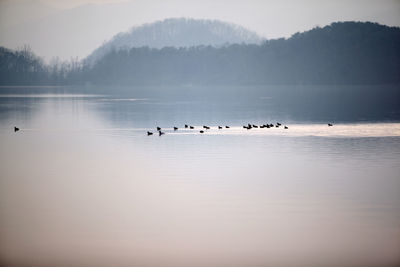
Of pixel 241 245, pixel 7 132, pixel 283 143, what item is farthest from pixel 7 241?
pixel 7 132

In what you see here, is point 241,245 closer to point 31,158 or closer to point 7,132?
point 31,158

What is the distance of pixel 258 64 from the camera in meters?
164

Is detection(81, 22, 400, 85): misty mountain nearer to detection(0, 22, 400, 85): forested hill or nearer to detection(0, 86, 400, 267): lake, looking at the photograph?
detection(0, 22, 400, 85): forested hill

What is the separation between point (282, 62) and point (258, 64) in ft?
20.2

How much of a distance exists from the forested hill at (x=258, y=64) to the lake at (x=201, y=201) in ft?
412

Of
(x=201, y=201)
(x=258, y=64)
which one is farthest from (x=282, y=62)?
(x=201, y=201)

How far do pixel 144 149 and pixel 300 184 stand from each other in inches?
410

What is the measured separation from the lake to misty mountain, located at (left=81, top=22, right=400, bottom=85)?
4920 inches

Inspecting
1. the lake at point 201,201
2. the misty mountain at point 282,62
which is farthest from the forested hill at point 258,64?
the lake at point 201,201

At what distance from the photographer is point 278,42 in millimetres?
167750

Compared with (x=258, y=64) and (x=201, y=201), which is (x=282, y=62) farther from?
(x=201, y=201)

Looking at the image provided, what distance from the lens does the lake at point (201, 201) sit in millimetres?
12758

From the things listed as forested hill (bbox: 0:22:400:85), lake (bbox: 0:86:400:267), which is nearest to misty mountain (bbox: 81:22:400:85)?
forested hill (bbox: 0:22:400:85)

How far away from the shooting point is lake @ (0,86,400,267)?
1276 cm
